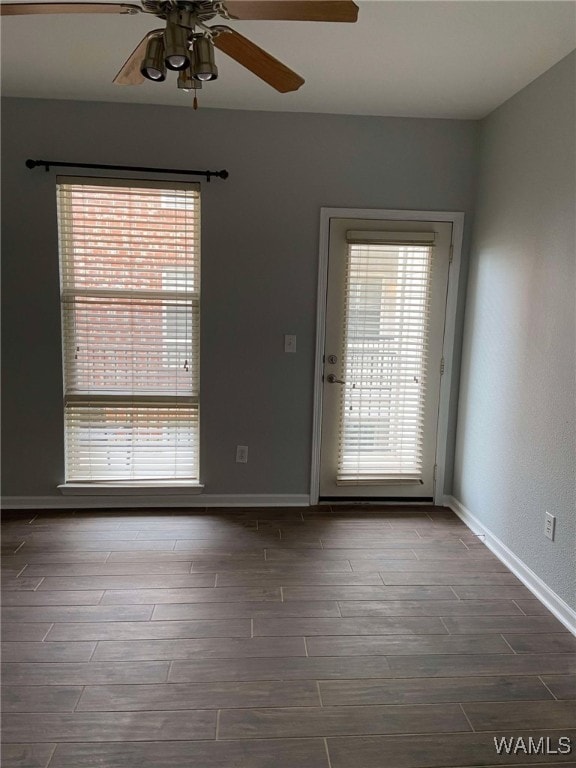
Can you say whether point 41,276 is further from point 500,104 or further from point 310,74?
point 500,104

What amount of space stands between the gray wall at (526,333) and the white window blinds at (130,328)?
186 cm

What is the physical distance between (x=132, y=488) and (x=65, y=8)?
2741 mm

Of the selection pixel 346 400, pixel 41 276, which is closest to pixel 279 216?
pixel 346 400

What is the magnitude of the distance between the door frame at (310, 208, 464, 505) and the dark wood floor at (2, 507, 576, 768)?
1.97 ft

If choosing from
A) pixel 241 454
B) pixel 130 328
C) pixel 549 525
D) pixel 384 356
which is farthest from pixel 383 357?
pixel 130 328

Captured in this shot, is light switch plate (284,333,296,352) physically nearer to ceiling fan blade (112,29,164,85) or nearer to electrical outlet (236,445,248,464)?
electrical outlet (236,445,248,464)

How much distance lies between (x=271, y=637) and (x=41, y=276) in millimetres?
2574

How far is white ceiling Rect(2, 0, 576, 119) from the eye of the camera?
7.20ft

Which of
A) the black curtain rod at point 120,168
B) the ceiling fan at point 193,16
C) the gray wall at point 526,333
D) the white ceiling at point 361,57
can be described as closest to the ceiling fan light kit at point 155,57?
the ceiling fan at point 193,16

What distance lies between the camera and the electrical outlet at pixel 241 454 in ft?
11.8

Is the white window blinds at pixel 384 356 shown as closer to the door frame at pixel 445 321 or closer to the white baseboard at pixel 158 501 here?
the door frame at pixel 445 321

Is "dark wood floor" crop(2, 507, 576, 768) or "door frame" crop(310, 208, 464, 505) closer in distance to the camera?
"dark wood floor" crop(2, 507, 576, 768)

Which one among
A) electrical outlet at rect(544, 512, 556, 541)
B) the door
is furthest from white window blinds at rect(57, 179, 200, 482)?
electrical outlet at rect(544, 512, 556, 541)

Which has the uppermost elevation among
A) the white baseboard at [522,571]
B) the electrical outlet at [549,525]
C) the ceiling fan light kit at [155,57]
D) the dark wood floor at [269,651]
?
the ceiling fan light kit at [155,57]
